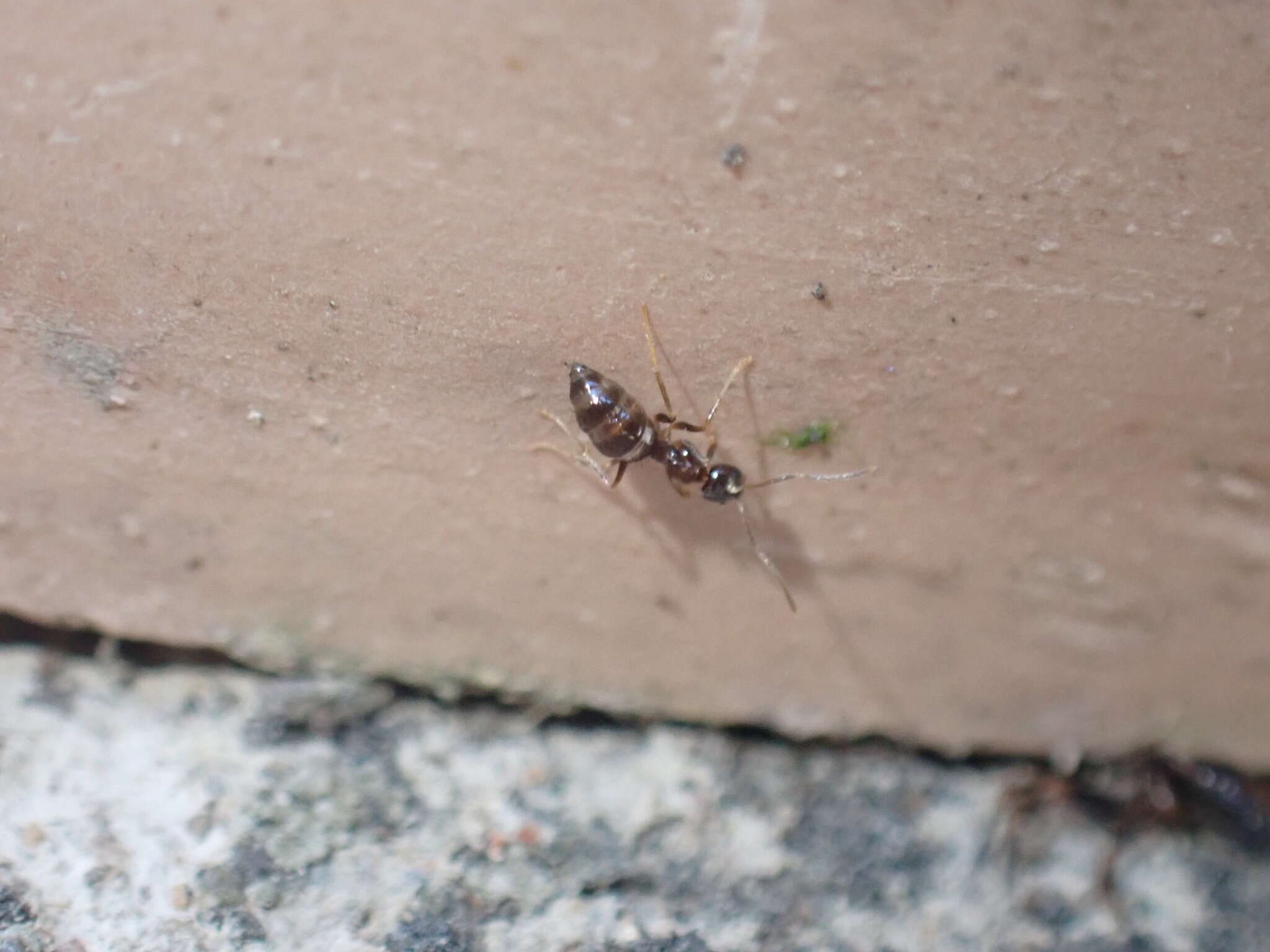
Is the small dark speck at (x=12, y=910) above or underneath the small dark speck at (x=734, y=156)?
underneath

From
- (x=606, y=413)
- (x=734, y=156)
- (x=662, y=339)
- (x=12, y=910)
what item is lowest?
(x=12, y=910)

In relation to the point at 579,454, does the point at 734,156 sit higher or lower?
→ higher

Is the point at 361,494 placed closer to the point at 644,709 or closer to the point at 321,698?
the point at 321,698

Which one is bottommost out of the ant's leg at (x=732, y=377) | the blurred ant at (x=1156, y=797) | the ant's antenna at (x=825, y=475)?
the blurred ant at (x=1156, y=797)

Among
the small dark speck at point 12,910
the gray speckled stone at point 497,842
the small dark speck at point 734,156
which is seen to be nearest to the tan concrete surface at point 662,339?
the small dark speck at point 734,156

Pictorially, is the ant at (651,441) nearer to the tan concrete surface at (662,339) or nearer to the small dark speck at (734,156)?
the tan concrete surface at (662,339)

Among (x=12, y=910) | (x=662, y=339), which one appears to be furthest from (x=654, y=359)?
(x=12, y=910)

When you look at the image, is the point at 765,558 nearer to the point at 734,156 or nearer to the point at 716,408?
the point at 716,408
